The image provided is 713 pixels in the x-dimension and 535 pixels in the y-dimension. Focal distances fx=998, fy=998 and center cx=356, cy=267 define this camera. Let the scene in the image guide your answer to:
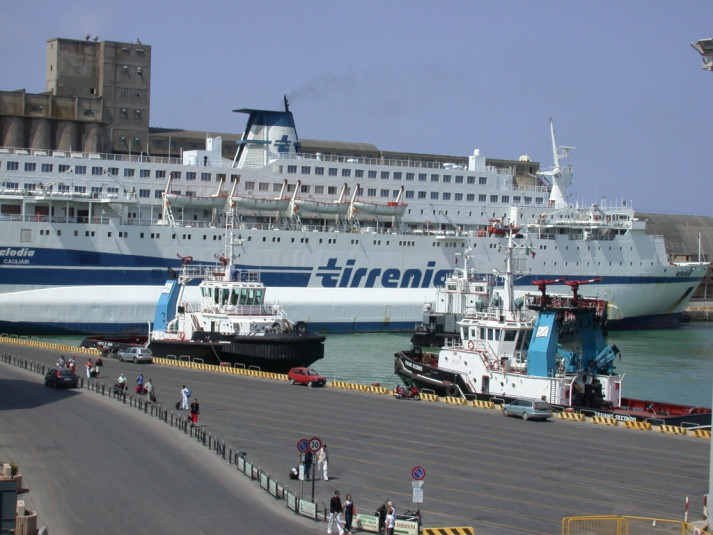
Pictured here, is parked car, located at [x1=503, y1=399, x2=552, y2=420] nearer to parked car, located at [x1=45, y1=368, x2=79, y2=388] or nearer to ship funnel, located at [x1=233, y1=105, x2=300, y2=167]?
parked car, located at [x1=45, y1=368, x2=79, y2=388]

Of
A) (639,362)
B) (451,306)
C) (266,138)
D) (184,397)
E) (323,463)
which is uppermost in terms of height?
(266,138)

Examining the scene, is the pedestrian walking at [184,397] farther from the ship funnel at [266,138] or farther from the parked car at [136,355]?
the ship funnel at [266,138]

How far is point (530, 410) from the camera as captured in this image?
2409 centimetres

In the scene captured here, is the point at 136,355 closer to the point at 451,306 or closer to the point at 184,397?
the point at 184,397

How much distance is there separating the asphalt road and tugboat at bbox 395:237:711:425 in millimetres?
2166

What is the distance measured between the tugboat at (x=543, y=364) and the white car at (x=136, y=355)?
8.88 metres

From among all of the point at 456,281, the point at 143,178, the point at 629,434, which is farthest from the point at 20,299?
the point at 629,434

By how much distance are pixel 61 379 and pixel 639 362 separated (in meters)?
25.5

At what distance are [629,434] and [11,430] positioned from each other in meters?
13.5

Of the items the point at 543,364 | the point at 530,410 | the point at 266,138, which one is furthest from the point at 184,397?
the point at 266,138

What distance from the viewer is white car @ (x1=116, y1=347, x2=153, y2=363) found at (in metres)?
33.6

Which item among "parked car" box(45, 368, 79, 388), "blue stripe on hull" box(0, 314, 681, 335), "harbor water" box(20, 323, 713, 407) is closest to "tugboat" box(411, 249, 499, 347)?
"harbor water" box(20, 323, 713, 407)

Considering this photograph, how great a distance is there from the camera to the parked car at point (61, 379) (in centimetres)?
2653

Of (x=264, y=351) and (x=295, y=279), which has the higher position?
(x=295, y=279)
